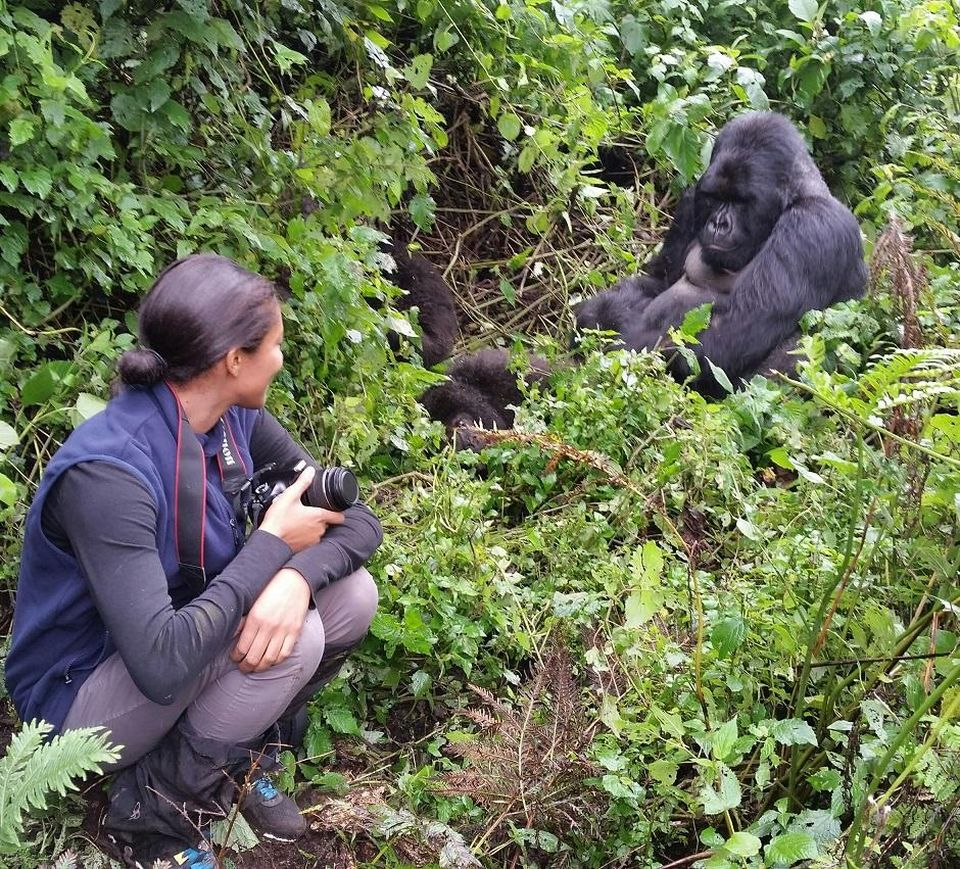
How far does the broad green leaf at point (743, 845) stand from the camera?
168cm

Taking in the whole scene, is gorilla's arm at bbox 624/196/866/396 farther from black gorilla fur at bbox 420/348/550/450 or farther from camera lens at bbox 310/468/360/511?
camera lens at bbox 310/468/360/511

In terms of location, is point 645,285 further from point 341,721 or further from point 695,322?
point 341,721

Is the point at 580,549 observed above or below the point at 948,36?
below

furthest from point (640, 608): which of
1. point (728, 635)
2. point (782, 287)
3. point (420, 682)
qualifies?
point (782, 287)

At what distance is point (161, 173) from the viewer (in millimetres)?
3285

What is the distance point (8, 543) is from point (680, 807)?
1729 millimetres

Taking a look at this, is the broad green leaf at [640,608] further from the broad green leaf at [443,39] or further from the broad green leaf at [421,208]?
the broad green leaf at [443,39]

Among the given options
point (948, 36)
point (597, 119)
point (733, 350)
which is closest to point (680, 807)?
point (733, 350)

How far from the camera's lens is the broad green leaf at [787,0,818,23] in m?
5.38

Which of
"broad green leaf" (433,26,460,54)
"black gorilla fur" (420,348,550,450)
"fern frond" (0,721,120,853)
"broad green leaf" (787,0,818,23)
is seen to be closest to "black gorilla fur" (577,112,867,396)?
"black gorilla fur" (420,348,550,450)

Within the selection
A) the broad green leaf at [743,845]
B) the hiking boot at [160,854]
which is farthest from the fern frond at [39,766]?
the broad green leaf at [743,845]

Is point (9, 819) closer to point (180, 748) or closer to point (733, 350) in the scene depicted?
point (180, 748)

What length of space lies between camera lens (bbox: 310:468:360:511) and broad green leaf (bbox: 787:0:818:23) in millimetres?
4267

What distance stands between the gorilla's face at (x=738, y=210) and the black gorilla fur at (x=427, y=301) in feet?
3.63
